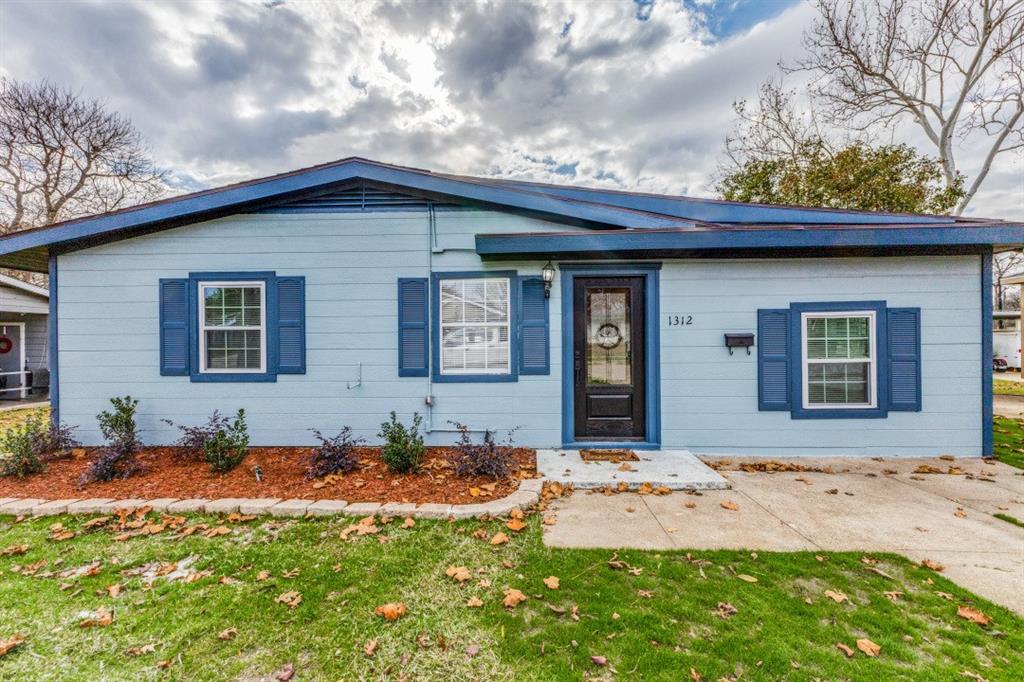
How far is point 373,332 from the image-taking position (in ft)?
17.3

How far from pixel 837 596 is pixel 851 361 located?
380cm

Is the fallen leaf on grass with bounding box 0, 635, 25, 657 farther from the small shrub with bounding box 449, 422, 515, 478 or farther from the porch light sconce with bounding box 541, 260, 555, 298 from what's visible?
the porch light sconce with bounding box 541, 260, 555, 298

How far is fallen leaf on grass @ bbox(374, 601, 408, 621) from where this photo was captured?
2203 millimetres

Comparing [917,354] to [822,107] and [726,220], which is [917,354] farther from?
[822,107]

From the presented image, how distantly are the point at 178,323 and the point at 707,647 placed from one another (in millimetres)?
6323

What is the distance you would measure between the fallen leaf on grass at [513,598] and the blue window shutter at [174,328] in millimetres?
5107

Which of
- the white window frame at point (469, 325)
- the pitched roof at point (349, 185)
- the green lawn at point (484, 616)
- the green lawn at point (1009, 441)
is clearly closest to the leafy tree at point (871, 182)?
the green lawn at point (1009, 441)

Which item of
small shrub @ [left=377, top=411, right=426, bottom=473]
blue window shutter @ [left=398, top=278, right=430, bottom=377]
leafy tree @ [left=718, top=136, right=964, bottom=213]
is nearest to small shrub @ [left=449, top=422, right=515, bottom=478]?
small shrub @ [left=377, top=411, right=426, bottom=473]

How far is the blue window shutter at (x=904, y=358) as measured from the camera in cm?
503

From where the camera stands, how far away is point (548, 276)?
5055 millimetres

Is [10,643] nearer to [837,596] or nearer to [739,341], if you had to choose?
[837,596]

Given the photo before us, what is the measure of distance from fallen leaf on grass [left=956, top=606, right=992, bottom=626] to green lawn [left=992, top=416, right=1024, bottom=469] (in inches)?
161

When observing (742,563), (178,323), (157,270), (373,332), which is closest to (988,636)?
(742,563)

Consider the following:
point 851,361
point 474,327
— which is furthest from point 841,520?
point 474,327
